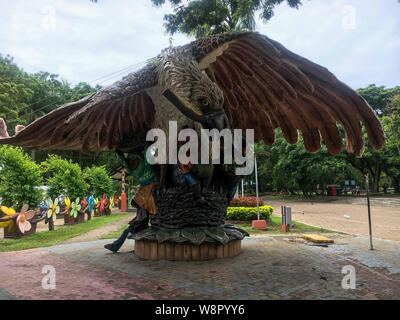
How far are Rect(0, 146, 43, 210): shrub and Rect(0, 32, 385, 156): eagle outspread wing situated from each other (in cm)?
788

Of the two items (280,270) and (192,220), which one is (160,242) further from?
(280,270)

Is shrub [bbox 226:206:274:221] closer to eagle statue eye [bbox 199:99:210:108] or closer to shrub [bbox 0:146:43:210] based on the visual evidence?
shrub [bbox 0:146:43:210]

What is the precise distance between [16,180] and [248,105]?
11.7m

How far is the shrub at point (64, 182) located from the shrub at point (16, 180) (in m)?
4.08

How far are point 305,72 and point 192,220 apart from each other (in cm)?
379

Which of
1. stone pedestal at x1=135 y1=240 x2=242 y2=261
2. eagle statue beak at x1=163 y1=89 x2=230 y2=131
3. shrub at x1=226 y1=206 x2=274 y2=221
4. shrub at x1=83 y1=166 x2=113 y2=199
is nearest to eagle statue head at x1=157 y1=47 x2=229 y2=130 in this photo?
eagle statue beak at x1=163 y1=89 x2=230 y2=131

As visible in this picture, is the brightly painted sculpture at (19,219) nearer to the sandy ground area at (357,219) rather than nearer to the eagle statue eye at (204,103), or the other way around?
the eagle statue eye at (204,103)

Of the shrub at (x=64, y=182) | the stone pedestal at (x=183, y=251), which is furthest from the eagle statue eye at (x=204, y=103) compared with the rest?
the shrub at (x=64, y=182)

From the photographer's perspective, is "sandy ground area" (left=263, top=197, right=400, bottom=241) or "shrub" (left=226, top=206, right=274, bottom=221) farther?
"shrub" (left=226, top=206, right=274, bottom=221)

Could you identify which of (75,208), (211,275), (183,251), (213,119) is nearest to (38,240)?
(75,208)

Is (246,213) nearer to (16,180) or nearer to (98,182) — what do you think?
(16,180)

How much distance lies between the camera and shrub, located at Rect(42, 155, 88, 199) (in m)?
17.1

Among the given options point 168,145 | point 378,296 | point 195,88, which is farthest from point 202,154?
point 378,296

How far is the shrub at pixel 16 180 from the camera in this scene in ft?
40.6
